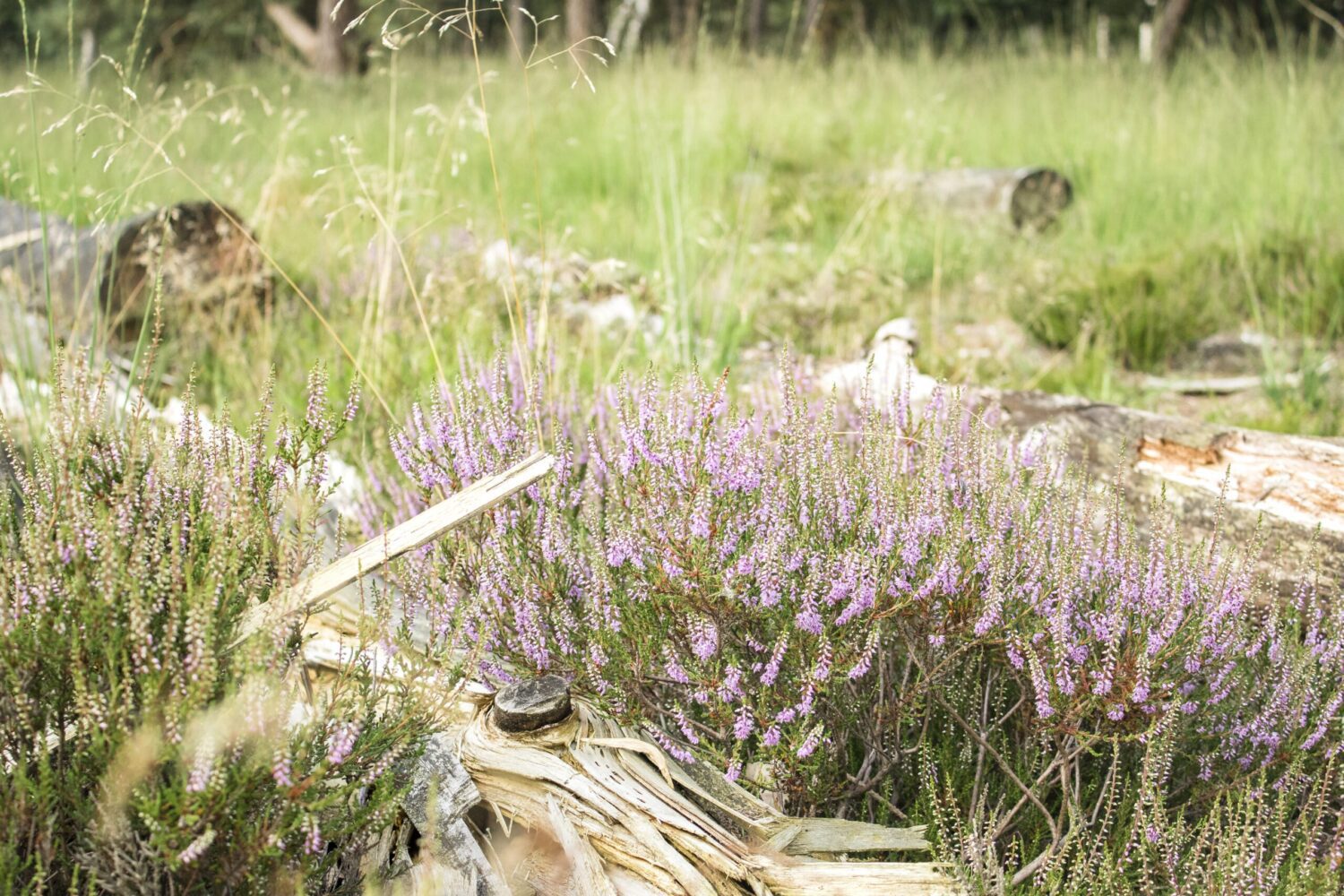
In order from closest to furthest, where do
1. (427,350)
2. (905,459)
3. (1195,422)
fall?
1. (905,459)
2. (1195,422)
3. (427,350)

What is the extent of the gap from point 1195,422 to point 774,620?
172 cm

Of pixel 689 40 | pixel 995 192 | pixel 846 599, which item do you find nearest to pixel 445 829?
pixel 846 599

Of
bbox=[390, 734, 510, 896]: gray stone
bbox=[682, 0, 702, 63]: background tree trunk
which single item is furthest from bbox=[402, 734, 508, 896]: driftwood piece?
bbox=[682, 0, 702, 63]: background tree trunk

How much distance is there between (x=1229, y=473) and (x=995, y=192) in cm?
490

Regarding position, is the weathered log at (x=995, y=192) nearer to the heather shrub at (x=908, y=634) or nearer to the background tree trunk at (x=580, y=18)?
the heather shrub at (x=908, y=634)

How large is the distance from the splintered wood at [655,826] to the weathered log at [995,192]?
562 cm

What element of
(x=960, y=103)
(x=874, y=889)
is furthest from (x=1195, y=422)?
(x=960, y=103)

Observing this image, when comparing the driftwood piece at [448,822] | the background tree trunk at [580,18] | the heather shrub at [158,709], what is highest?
the background tree trunk at [580,18]

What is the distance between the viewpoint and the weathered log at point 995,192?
7.22 m

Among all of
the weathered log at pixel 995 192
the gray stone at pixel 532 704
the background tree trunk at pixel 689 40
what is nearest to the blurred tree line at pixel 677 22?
the background tree trunk at pixel 689 40

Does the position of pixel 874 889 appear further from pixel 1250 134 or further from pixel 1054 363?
pixel 1250 134

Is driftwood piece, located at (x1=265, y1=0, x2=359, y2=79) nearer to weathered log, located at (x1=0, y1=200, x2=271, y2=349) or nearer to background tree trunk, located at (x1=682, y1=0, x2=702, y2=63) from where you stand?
background tree trunk, located at (x1=682, y1=0, x2=702, y2=63)

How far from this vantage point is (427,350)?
439 cm

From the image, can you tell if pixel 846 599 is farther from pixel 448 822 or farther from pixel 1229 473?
pixel 1229 473
